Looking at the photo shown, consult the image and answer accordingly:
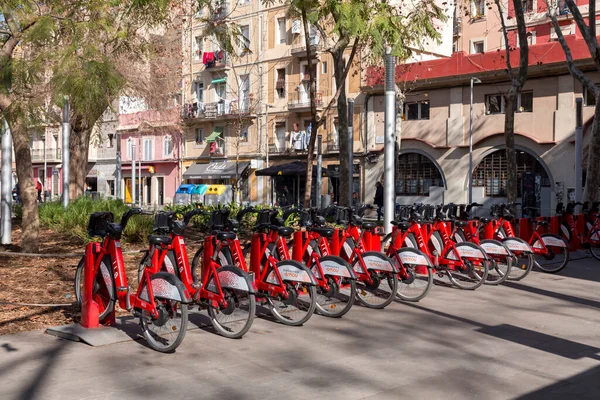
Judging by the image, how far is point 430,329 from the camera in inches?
303

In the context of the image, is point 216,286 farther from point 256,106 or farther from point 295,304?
point 256,106

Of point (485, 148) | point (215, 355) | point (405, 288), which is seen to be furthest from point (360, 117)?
point (215, 355)

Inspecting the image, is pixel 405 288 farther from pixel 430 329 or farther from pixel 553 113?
pixel 553 113

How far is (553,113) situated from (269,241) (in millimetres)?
26928

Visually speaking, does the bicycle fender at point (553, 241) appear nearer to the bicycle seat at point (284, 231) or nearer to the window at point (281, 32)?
the bicycle seat at point (284, 231)

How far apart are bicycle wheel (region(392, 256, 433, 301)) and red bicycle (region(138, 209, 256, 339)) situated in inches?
107

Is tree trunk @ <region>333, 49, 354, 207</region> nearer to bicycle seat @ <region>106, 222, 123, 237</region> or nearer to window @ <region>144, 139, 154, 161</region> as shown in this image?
bicycle seat @ <region>106, 222, 123, 237</region>

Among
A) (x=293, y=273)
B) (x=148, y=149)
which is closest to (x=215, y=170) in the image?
(x=148, y=149)

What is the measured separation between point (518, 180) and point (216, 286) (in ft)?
94.3

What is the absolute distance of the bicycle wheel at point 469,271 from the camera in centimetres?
1028

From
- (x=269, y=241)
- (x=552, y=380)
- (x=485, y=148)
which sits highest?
(x=485, y=148)

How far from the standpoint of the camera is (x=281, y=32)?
44.9 metres

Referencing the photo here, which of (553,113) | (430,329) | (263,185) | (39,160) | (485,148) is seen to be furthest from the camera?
(39,160)

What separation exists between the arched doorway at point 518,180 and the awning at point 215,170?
53.6ft
